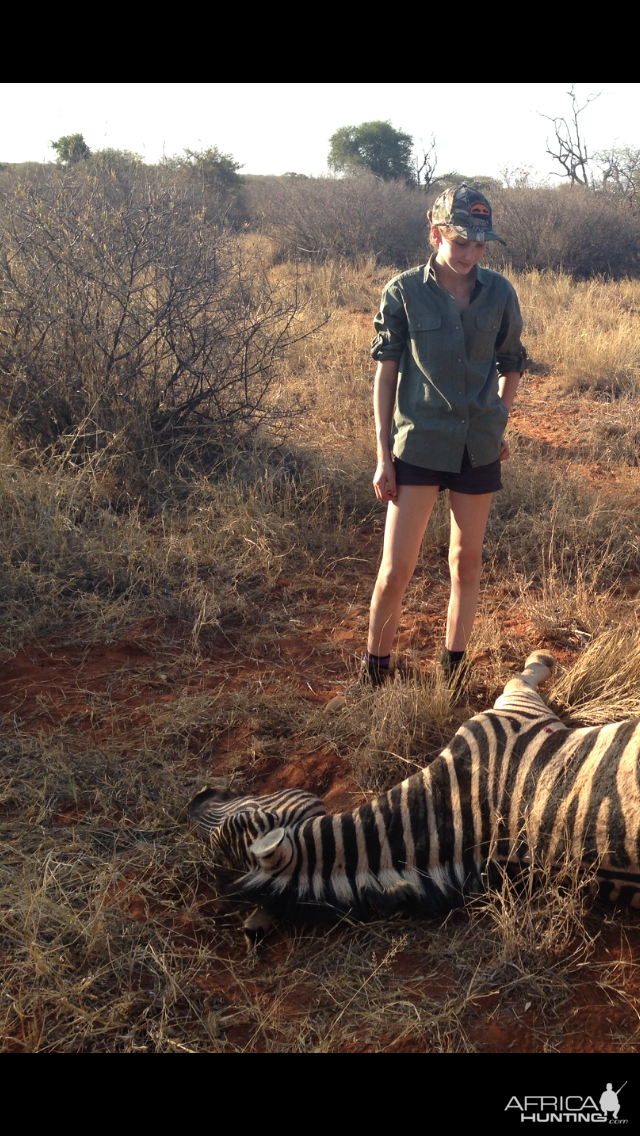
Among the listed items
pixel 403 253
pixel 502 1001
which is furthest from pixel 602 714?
pixel 403 253

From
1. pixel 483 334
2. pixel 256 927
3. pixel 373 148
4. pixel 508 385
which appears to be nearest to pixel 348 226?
pixel 508 385

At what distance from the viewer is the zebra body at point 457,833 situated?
2391mm

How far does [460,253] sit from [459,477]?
2.74 ft

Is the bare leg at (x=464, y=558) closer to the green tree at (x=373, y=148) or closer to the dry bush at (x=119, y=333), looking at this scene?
the dry bush at (x=119, y=333)

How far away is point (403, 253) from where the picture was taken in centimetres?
1328

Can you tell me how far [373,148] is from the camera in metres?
25.6

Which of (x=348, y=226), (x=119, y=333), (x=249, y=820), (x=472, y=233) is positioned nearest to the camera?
(x=249, y=820)

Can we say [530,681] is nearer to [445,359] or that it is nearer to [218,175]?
[445,359]

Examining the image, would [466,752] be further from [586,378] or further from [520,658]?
[586,378]

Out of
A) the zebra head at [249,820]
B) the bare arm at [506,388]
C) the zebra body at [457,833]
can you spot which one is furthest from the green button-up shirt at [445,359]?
the zebra head at [249,820]
